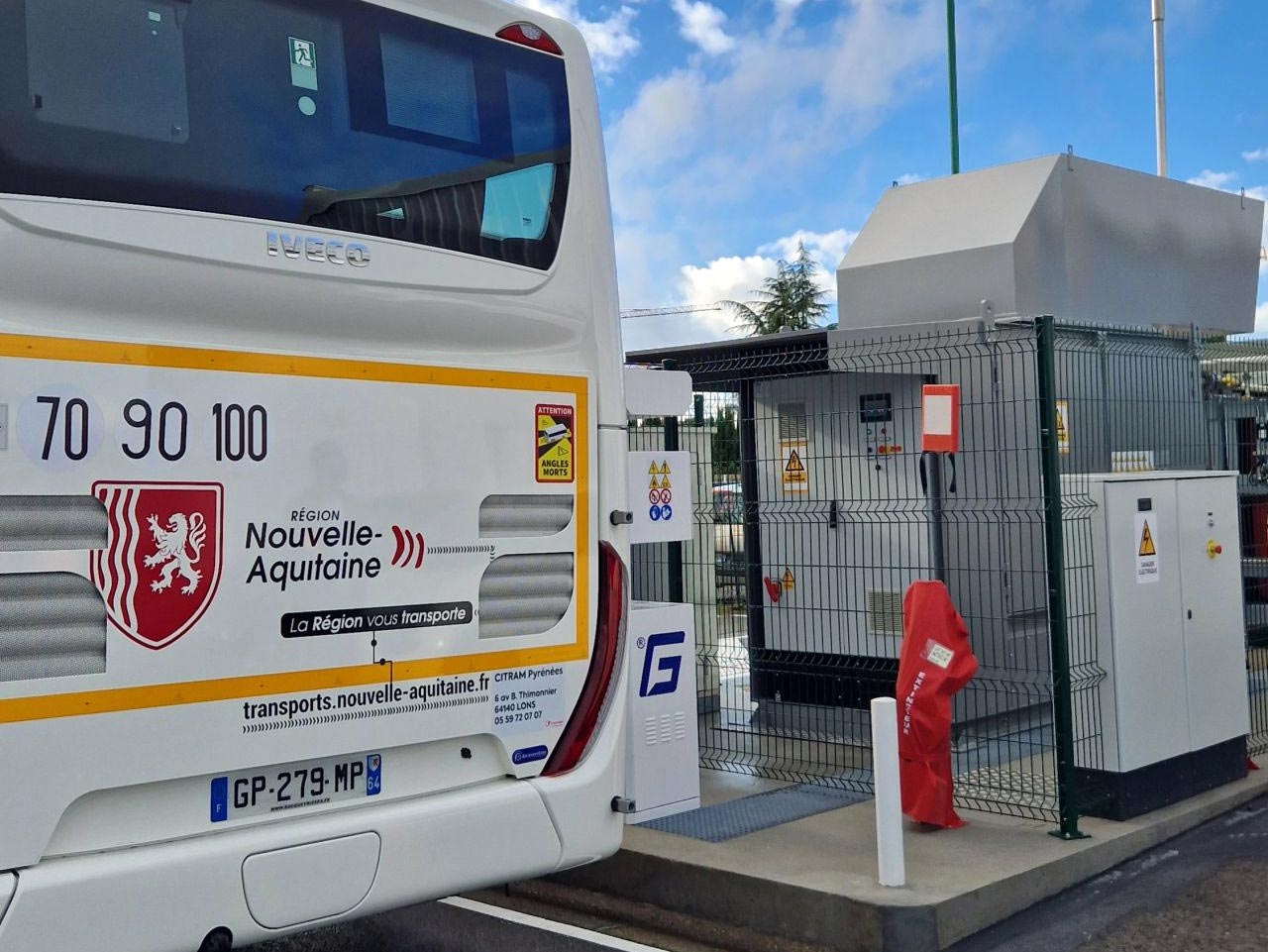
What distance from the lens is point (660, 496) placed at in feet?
22.5

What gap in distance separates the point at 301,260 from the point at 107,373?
2.35 feet

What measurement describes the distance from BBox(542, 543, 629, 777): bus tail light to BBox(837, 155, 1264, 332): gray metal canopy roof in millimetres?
4348

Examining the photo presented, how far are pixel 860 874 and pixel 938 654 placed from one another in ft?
4.25

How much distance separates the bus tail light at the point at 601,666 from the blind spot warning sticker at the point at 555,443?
0.35 m

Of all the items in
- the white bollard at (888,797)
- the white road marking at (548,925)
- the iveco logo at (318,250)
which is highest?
the iveco logo at (318,250)

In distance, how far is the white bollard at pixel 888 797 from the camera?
5.45 meters

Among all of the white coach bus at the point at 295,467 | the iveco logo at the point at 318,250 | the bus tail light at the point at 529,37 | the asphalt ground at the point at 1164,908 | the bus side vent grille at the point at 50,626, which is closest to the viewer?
the bus side vent grille at the point at 50,626

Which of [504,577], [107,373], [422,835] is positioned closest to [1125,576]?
[504,577]

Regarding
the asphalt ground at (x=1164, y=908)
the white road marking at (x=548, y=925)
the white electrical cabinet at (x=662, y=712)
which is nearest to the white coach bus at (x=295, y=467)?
the white road marking at (x=548, y=925)

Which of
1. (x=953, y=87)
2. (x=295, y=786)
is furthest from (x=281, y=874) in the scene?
(x=953, y=87)

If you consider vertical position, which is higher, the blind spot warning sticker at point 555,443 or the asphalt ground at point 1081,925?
the blind spot warning sticker at point 555,443

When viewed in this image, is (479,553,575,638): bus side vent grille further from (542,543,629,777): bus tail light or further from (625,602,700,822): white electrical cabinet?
(625,602,700,822): white electrical cabinet

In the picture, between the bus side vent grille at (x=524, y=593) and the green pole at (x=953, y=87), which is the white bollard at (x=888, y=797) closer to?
the bus side vent grille at (x=524, y=593)

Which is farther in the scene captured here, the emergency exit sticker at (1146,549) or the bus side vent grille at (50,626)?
the emergency exit sticker at (1146,549)
